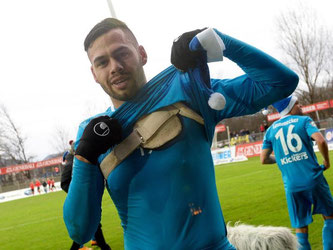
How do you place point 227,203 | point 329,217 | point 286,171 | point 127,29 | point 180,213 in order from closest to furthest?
point 180,213 → point 127,29 → point 329,217 → point 286,171 → point 227,203

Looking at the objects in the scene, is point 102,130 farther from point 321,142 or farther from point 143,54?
point 321,142

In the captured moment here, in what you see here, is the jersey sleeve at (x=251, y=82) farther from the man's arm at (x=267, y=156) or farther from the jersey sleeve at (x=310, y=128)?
the man's arm at (x=267, y=156)

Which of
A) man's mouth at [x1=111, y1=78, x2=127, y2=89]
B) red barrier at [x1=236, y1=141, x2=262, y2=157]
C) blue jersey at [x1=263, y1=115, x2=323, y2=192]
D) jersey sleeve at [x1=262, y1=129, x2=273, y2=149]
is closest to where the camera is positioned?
man's mouth at [x1=111, y1=78, x2=127, y2=89]

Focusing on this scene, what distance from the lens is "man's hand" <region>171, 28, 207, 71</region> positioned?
153 centimetres

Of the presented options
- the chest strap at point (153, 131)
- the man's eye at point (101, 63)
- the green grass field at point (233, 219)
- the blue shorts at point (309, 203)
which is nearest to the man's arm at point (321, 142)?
the blue shorts at point (309, 203)

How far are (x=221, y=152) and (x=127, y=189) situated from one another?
26.0 meters

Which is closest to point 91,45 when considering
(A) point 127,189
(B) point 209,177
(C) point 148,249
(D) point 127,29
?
(D) point 127,29

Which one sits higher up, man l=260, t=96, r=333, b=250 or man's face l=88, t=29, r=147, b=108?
man's face l=88, t=29, r=147, b=108

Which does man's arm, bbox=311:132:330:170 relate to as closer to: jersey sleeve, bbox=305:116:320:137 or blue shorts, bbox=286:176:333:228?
jersey sleeve, bbox=305:116:320:137

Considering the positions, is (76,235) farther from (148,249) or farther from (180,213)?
(180,213)

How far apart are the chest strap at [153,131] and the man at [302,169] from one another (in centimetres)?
344

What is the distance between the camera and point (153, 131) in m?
1.69

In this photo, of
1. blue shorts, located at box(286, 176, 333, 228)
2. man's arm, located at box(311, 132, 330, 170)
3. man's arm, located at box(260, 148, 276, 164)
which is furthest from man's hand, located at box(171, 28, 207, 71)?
man's arm, located at box(260, 148, 276, 164)

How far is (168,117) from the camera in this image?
1.71m
